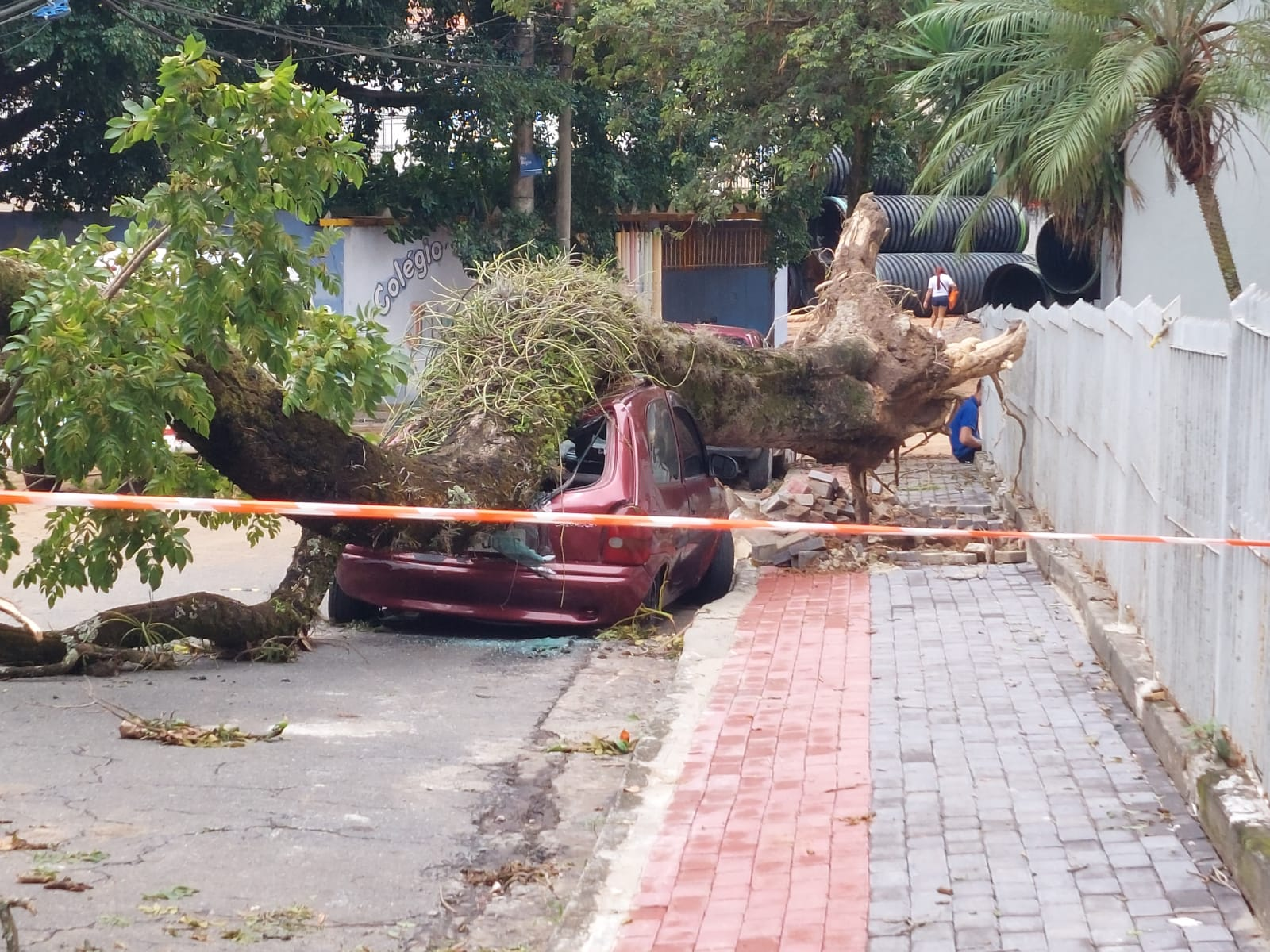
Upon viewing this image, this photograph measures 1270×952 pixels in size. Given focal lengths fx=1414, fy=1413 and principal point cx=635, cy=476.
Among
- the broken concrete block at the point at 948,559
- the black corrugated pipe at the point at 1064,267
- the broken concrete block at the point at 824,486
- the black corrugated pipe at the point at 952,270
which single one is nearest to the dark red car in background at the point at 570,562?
the broken concrete block at the point at 948,559

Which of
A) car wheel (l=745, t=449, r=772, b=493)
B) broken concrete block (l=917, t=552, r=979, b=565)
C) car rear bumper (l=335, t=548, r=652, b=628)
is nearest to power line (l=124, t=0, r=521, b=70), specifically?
car wheel (l=745, t=449, r=772, b=493)

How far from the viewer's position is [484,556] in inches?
328

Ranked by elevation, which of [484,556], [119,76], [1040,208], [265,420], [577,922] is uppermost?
[119,76]

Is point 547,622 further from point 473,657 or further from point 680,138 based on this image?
point 680,138

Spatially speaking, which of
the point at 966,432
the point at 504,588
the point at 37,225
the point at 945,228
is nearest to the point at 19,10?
the point at 37,225

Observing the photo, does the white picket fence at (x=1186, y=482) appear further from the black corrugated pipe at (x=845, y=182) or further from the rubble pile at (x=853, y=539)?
the black corrugated pipe at (x=845, y=182)

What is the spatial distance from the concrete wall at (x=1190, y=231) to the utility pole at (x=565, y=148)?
8965 millimetres

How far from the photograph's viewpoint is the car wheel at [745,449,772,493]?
52.0 ft

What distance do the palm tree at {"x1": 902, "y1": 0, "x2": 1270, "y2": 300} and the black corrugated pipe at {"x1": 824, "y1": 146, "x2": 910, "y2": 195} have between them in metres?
12.2

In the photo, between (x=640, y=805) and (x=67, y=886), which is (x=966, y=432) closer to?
(x=640, y=805)

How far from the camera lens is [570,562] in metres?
8.39

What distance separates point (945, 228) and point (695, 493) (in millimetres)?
19605

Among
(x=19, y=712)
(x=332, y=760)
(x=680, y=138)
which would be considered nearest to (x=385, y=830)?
(x=332, y=760)

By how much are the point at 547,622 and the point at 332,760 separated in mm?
2505
